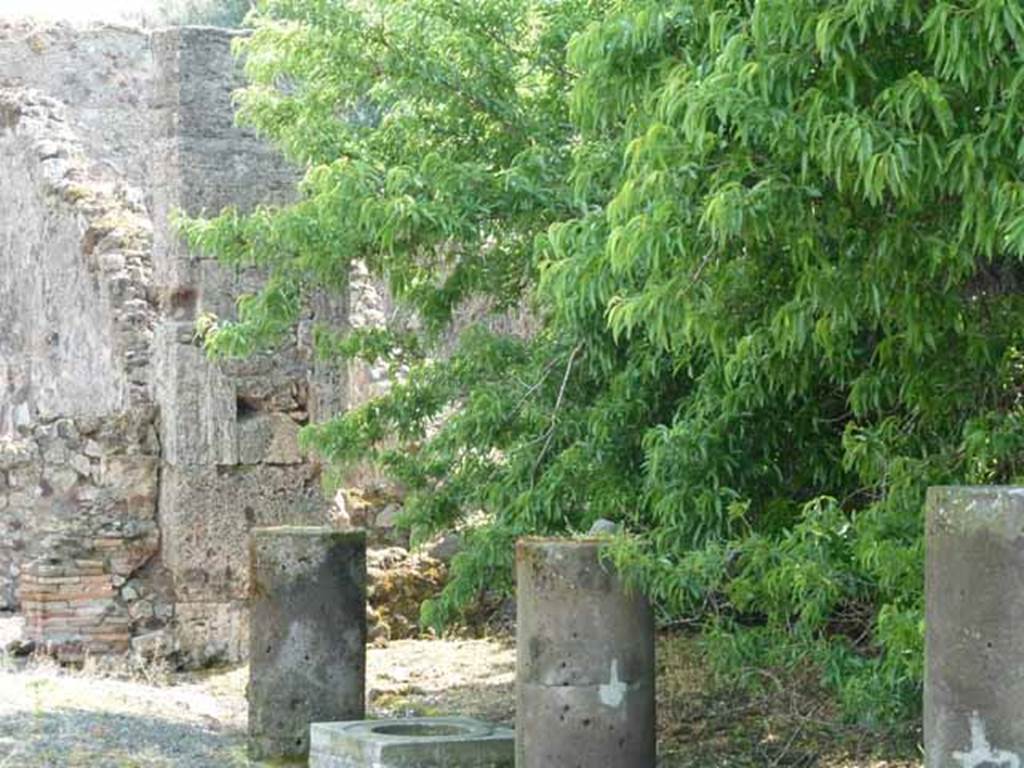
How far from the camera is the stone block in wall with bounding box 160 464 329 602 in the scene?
583 inches

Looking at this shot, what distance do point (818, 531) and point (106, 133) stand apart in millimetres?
21015

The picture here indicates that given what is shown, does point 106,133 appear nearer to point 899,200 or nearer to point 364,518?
point 364,518

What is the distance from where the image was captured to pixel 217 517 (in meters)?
14.9

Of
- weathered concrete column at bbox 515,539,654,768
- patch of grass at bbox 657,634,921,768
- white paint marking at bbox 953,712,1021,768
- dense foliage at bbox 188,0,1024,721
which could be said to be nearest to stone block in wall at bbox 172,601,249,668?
dense foliage at bbox 188,0,1024,721

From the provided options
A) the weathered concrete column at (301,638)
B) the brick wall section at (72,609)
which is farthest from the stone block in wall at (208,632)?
the weathered concrete column at (301,638)

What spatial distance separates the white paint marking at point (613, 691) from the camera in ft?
31.2

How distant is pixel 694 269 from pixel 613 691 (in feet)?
7.46

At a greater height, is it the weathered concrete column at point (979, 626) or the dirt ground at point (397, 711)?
the weathered concrete column at point (979, 626)

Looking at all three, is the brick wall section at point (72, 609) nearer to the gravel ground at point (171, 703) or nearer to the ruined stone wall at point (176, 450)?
the ruined stone wall at point (176, 450)

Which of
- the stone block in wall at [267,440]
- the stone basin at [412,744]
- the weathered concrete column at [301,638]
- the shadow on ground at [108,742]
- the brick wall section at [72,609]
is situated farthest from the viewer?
the stone block in wall at [267,440]

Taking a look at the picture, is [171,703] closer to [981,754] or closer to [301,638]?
[301,638]

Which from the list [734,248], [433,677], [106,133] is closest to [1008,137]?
[734,248]

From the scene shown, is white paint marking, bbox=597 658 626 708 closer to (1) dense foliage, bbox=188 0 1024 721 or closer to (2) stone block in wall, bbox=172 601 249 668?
(1) dense foliage, bbox=188 0 1024 721

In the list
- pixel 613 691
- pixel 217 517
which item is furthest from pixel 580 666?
pixel 217 517
